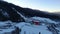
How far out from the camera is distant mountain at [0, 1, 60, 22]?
4.56 m

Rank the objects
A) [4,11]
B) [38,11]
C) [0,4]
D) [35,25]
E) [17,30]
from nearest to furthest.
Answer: [17,30] → [35,25] → [4,11] → [0,4] → [38,11]

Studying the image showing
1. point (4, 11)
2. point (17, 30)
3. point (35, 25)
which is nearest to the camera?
point (17, 30)

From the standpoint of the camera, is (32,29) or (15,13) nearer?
(32,29)

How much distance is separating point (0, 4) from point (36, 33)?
1683 mm

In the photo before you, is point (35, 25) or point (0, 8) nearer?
point (35, 25)

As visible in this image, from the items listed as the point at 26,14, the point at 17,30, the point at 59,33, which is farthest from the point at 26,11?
the point at 17,30

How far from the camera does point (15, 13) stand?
4910 mm

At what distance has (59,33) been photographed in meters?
4.38

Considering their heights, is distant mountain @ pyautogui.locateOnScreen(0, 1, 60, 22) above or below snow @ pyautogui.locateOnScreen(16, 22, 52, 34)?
above

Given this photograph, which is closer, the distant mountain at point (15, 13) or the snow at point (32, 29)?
the snow at point (32, 29)

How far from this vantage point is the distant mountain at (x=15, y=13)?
456 centimetres

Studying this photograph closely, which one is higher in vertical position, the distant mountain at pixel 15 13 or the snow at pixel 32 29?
the distant mountain at pixel 15 13

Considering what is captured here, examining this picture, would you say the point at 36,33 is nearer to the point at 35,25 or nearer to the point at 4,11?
the point at 35,25

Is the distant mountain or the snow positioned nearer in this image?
the snow
